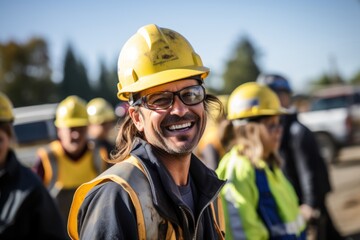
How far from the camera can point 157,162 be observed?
5.83 feet

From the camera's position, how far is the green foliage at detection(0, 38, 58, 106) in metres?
38.6

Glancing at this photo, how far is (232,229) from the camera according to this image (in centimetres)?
267

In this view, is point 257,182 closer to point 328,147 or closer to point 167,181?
point 167,181

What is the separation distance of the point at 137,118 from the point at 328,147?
11199 mm

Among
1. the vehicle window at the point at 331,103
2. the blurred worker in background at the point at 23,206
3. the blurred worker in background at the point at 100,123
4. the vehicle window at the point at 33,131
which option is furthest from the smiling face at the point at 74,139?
the vehicle window at the point at 331,103

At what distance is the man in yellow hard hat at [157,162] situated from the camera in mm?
1539

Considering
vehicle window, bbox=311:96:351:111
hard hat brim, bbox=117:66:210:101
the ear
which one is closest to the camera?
hard hat brim, bbox=117:66:210:101

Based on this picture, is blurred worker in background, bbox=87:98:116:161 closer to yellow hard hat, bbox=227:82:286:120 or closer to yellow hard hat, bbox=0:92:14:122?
yellow hard hat, bbox=0:92:14:122

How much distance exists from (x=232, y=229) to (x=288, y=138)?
188cm

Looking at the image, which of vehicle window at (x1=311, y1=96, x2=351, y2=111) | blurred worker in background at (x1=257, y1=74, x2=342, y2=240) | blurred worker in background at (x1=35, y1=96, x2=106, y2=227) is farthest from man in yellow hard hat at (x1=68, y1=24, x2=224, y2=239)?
vehicle window at (x1=311, y1=96, x2=351, y2=111)

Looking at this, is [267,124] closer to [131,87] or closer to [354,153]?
[131,87]

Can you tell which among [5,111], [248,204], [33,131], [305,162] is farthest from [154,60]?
[33,131]

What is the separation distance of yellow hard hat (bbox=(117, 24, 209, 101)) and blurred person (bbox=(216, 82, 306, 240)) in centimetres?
107

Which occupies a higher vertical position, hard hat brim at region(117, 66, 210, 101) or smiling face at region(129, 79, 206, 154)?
hard hat brim at region(117, 66, 210, 101)
